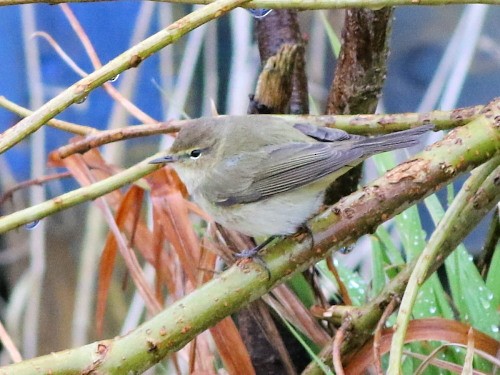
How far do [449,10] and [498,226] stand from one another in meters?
1.50

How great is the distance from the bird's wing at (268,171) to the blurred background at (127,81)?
86 centimetres

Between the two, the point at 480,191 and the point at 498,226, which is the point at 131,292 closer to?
the point at 498,226

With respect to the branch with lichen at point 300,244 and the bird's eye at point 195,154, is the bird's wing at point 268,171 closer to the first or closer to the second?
the bird's eye at point 195,154

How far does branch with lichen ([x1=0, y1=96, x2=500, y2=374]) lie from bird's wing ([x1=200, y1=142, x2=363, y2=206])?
223mm

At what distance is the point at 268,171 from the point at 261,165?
22mm

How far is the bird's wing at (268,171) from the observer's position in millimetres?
1205

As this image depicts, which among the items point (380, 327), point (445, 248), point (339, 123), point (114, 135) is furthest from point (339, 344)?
point (114, 135)

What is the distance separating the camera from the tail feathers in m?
1.03

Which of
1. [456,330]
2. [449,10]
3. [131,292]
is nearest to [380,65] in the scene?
[456,330]

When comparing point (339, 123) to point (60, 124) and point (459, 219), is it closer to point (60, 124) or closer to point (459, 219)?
point (459, 219)

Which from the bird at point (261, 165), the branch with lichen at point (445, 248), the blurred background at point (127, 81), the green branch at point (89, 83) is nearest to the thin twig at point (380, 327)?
the branch with lichen at point (445, 248)

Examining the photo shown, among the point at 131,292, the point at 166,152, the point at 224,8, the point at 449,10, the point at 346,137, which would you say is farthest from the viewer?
the point at 131,292

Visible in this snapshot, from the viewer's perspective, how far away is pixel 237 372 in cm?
104

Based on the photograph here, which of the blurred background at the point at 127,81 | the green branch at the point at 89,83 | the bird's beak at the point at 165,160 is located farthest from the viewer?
the blurred background at the point at 127,81
